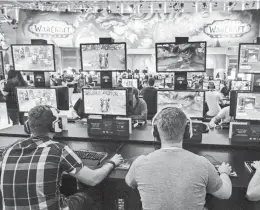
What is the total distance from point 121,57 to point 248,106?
147cm

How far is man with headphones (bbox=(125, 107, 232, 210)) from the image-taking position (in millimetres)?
1414

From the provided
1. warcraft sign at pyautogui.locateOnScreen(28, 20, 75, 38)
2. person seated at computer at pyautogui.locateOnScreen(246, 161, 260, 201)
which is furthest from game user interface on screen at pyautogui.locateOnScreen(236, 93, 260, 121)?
warcraft sign at pyautogui.locateOnScreen(28, 20, 75, 38)

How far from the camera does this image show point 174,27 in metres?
9.36

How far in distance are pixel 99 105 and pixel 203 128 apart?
120 cm

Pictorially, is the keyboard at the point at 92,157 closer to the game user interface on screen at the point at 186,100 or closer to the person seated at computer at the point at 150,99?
the game user interface on screen at the point at 186,100

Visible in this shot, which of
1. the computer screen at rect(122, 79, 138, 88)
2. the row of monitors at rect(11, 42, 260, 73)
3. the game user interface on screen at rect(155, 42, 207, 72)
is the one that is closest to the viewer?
the row of monitors at rect(11, 42, 260, 73)

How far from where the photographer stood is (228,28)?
869cm

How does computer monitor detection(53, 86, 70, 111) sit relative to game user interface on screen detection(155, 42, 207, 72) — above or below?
below

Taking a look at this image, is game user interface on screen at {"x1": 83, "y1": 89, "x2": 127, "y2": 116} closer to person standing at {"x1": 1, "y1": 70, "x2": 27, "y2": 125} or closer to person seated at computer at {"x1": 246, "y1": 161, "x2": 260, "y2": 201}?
person seated at computer at {"x1": 246, "y1": 161, "x2": 260, "y2": 201}

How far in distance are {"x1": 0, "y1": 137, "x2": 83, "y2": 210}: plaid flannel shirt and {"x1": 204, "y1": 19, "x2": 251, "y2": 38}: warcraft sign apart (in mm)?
8339

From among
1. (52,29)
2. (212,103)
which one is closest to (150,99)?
(212,103)

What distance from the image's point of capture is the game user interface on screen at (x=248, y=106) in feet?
8.66

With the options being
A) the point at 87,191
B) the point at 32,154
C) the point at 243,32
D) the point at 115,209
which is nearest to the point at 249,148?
the point at 115,209

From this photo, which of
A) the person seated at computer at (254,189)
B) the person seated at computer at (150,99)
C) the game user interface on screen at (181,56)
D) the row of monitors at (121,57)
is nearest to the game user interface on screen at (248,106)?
the row of monitors at (121,57)
